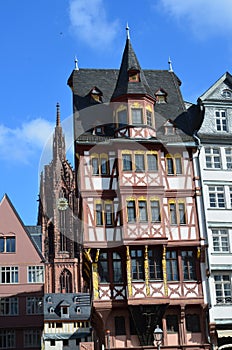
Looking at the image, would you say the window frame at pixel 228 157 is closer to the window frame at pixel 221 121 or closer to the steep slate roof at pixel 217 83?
the window frame at pixel 221 121

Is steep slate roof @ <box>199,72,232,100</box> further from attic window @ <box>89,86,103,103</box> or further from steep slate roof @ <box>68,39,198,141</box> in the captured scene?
attic window @ <box>89,86,103,103</box>

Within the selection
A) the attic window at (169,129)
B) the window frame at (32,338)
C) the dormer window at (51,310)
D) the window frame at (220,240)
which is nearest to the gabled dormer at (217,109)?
the attic window at (169,129)

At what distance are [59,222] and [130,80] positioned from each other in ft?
205

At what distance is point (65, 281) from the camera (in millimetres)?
89125

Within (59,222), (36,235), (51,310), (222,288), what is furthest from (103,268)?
(59,222)

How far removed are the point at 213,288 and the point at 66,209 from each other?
65.4m

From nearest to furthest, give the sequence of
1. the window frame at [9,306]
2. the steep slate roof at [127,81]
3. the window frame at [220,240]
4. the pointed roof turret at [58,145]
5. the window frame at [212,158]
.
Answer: the window frame at [220,240]
the steep slate roof at [127,81]
the window frame at [212,158]
the window frame at [9,306]
the pointed roof turret at [58,145]

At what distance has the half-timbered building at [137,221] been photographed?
31.2 metres

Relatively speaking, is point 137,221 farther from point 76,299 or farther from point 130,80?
point 76,299

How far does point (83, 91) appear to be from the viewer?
119 feet

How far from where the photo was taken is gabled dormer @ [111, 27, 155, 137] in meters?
33.7

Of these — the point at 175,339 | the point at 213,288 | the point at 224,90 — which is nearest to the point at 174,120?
the point at 224,90

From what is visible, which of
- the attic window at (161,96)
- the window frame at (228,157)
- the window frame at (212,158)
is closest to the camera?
the window frame at (212,158)

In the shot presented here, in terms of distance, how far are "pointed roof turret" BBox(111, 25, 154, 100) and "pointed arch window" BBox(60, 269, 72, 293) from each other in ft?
185
